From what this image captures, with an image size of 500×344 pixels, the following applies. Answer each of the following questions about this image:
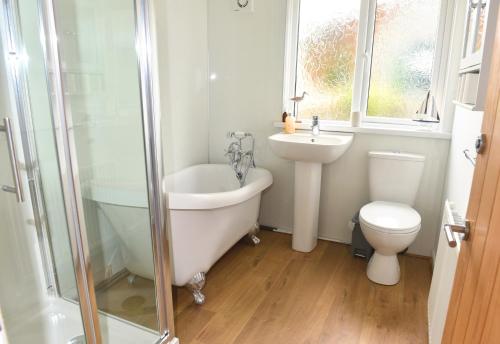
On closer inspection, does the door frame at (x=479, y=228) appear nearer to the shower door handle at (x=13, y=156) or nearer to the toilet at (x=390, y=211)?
the toilet at (x=390, y=211)

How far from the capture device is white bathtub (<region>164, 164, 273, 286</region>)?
1.99m

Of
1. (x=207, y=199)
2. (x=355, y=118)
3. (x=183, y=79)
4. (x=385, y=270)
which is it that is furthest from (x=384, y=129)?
(x=183, y=79)

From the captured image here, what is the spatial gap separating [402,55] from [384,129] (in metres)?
0.58

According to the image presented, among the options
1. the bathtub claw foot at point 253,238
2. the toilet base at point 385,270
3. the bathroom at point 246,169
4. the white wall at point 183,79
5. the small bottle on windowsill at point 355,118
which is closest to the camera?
the bathroom at point 246,169

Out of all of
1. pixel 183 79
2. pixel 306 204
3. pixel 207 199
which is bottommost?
pixel 306 204

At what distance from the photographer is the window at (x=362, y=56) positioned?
2.62m

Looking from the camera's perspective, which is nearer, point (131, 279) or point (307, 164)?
point (131, 279)

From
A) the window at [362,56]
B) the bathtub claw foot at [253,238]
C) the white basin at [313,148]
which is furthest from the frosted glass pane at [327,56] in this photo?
the bathtub claw foot at [253,238]

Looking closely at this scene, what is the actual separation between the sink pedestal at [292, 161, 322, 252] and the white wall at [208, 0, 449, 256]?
0.26 meters

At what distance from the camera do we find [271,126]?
121 inches

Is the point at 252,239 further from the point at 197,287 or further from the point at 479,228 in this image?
the point at 479,228

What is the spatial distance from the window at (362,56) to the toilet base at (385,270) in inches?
42.8

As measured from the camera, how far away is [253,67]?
301 centimetres

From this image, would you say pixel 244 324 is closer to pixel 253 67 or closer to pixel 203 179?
pixel 203 179
